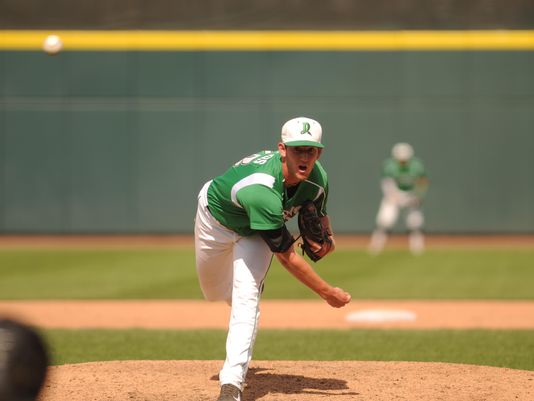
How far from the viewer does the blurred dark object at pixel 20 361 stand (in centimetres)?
350

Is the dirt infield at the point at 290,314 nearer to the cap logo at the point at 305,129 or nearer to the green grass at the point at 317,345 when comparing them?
the green grass at the point at 317,345

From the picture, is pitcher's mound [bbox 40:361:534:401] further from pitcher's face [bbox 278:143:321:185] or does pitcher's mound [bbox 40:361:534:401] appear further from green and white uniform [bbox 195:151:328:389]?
pitcher's face [bbox 278:143:321:185]

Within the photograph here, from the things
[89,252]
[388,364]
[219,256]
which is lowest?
[89,252]

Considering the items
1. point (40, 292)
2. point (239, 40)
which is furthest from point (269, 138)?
point (40, 292)

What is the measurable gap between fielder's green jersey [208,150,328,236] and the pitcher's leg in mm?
134

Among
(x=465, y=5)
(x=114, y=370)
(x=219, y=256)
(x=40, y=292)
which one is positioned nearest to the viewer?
(x=219, y=256)

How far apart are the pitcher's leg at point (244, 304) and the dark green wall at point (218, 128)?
16208 mm

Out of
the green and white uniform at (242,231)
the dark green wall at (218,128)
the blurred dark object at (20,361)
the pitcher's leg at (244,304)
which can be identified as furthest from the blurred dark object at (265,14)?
the blurred dark object at (20,361)

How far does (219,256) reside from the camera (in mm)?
6191

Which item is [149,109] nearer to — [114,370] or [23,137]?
[23,137]

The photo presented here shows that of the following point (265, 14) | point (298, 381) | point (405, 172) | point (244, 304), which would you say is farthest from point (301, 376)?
point (265, 14)

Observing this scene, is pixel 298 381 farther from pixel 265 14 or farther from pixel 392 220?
pixel 265 14

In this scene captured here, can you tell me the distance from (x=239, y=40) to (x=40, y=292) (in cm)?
1072

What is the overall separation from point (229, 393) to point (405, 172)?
14261 mm
